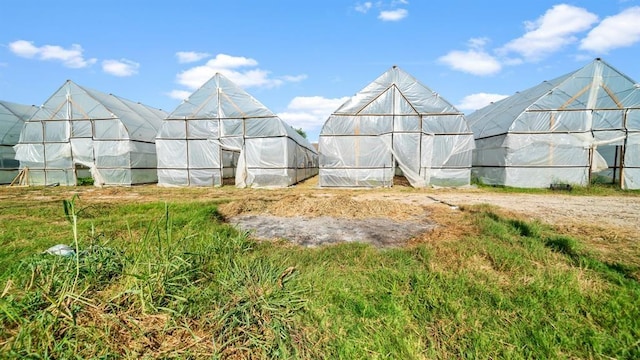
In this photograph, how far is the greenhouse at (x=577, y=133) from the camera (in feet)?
43.2

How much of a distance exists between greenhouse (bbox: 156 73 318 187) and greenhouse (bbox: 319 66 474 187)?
297cm

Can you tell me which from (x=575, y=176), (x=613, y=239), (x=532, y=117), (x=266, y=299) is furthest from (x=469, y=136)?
(x=266, y=299)

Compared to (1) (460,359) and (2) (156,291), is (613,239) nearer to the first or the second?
(1) (460,359)

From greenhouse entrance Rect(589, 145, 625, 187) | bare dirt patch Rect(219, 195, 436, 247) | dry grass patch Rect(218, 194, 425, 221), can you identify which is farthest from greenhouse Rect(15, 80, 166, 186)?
greenhouse entrance Rect(589, 145, 625, 187)

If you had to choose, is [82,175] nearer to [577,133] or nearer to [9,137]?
[9,137]

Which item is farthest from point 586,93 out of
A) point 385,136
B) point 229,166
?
point 229,166

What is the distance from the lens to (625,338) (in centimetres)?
208

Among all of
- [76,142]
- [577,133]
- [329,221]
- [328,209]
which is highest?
[577,133]

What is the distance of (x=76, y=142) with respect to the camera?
52.3ft

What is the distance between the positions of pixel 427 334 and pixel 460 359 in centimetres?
28

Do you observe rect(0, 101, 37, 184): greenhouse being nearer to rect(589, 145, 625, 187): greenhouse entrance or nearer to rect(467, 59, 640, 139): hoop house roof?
rect(467, 59, 640, 139): hoop house roof

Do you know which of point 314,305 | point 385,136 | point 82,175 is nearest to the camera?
point 314,305

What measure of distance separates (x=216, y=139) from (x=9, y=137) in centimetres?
1383

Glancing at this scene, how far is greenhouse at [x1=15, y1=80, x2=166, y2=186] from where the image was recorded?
15719 millimetres
